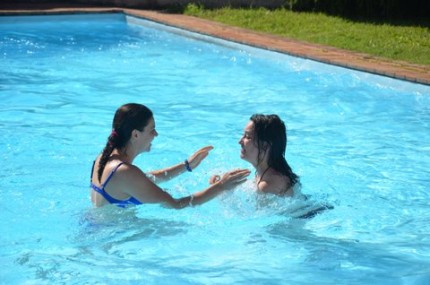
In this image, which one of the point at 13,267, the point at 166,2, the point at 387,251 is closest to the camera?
the point at 13,267

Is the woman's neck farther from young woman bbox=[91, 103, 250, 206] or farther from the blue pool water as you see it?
the blue pool water

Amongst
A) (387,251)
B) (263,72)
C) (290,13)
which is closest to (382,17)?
(290,13)

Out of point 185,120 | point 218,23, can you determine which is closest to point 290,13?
point 218,23

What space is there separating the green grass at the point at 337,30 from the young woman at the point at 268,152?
19.3 feet

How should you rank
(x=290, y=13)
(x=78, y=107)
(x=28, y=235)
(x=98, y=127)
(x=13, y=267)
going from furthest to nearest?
(x=290, y=13) → (x=78, y=107) → (x=98, y=127) → (x=28, y=235) → (x=13, y=267)

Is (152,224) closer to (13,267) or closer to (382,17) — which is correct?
(13,267)

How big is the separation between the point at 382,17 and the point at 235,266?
1132cm

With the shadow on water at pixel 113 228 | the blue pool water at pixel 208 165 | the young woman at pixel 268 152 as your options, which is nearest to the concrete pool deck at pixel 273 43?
the blue pool water at pixel 208 165

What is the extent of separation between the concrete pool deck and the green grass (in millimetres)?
342

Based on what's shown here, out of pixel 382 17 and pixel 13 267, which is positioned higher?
pixel 382 17

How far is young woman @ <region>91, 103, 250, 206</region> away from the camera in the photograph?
4.38 meters

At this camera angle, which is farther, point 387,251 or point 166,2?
point 166,2

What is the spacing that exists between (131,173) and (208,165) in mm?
2581

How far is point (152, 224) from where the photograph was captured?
4992 mm
